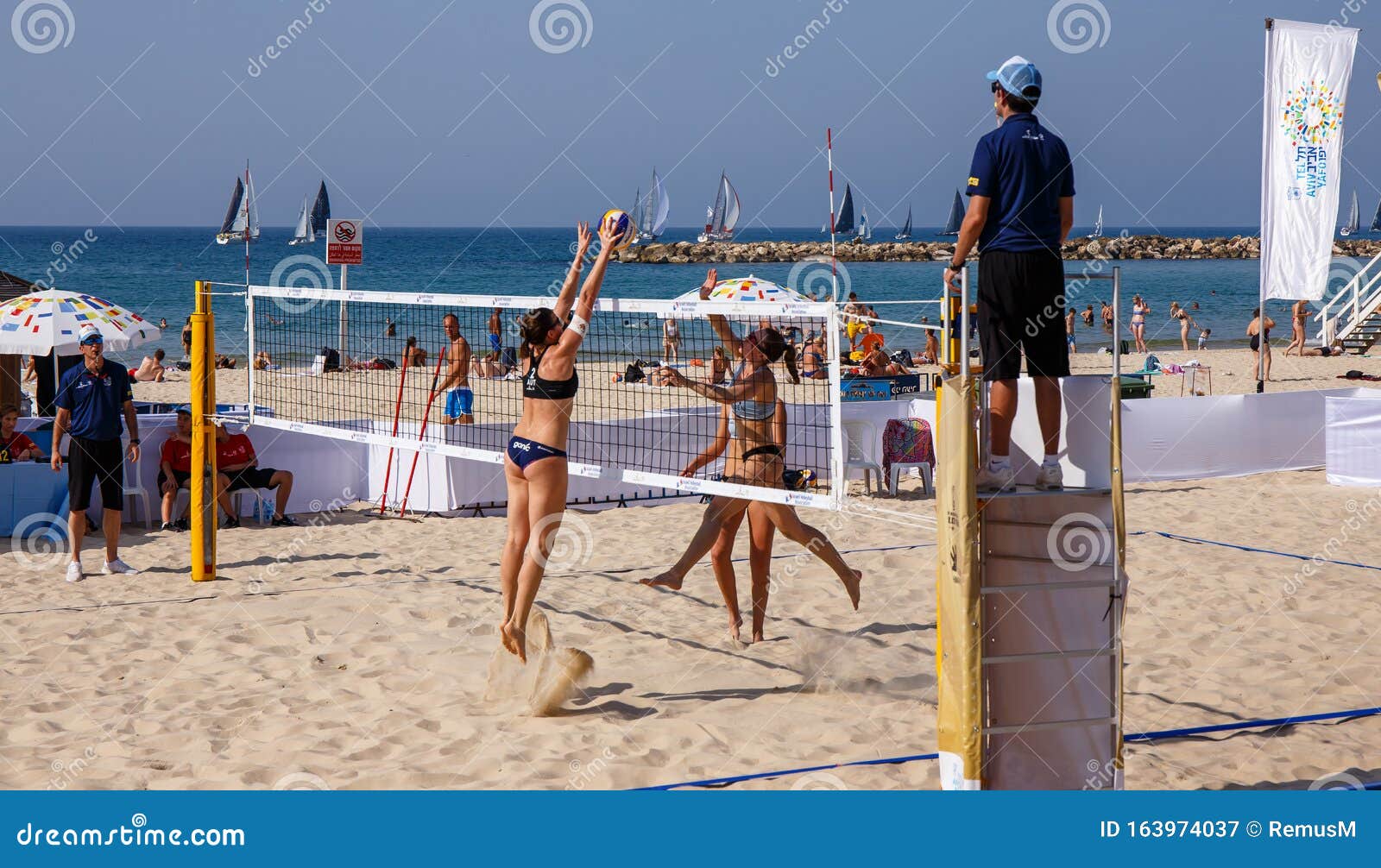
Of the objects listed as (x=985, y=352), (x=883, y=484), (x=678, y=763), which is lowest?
(x=678, y=763)

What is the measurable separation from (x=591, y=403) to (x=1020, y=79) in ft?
31.1

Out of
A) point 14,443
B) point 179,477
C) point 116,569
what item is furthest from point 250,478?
point 116,569

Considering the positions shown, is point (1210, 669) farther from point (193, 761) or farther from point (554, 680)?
point (193, 761)

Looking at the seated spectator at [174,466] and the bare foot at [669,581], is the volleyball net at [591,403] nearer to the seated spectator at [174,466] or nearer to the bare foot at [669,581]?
the bare foot at [669,581]

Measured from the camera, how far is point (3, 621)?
21.4ft

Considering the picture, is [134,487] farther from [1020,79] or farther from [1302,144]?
[1302,144]

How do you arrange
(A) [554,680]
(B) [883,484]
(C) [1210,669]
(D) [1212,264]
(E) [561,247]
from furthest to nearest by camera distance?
(E) [561,247], (D) [1212,264], (B) [883,484], (C) [1210,669], (A) [554,680]

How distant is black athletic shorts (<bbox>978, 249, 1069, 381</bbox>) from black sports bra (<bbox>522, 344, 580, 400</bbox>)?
1.93 metres

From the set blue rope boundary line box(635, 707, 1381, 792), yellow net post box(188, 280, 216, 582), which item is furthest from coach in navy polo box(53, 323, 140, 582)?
blue rope boundary line box(635, 707, 1381, 792)

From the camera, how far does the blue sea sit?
37.8 metres

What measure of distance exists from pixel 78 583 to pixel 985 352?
20.3 ft

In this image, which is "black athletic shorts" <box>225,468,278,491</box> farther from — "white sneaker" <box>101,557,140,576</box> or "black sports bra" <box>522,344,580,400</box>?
"black sports bra" <box>522,344,580,400</box>

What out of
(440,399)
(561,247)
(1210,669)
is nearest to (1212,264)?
(561,247)

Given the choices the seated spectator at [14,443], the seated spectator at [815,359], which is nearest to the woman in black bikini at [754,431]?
the seated spectator at [815,359]
